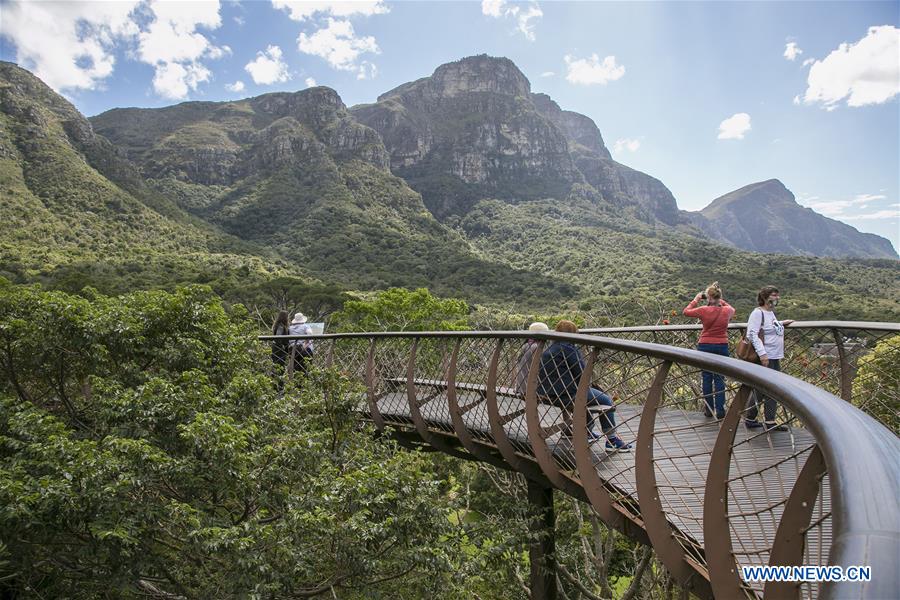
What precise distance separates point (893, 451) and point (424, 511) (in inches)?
140

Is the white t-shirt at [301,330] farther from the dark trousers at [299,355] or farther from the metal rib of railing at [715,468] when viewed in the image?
the metal rib of railing at [715,468]

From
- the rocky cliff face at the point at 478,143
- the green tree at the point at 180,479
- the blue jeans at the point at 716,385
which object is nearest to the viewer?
the green tree at the point at 180,479

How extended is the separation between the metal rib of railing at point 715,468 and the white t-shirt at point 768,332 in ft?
2.36

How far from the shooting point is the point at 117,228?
185 ft

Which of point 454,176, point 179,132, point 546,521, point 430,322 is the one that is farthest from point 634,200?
point 546,521

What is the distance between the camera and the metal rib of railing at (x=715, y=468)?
0.87 m

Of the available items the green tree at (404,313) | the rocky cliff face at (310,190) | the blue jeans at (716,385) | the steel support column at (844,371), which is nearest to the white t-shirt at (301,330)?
the blue jeans at (716,385)

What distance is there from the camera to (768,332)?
4500 mm

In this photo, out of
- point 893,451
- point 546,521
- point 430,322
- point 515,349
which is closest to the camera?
point 893,451

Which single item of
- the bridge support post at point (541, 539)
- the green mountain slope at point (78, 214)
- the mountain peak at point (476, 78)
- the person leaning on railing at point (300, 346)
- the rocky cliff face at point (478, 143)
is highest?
the mountain peak at point (476, 78)

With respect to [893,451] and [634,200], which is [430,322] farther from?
[634,200]

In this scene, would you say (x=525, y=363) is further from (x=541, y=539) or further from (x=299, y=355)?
(x=299, y=355)

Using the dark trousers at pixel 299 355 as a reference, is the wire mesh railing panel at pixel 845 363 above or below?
above

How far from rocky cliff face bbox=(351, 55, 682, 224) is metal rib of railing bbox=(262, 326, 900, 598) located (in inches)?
4428
